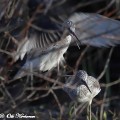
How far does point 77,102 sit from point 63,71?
355 mm

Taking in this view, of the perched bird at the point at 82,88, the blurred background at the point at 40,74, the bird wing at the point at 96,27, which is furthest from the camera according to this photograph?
the bird wing at the point at 96,27

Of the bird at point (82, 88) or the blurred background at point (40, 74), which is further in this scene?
the bird at point (82, 88)

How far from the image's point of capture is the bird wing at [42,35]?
14.8ft

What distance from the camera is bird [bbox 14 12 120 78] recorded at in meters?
4.54

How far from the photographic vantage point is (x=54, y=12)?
449 cm

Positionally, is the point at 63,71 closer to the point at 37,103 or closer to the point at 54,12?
the point at 54,12

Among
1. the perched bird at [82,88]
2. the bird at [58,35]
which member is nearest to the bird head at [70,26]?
the bird at [58,35]

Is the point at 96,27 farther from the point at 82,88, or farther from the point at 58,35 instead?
the point at 82,88

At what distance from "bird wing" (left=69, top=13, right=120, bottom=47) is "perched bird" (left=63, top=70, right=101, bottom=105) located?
301 millimetres

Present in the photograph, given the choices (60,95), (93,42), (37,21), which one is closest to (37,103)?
(60,95)

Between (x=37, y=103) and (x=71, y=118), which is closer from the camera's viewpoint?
(x=71, y=118)

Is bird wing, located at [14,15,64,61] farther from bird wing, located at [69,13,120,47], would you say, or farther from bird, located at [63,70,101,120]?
bird, located at [63,70,101,120]

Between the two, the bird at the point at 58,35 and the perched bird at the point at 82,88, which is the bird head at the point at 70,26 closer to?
the bird at the point at 58,35

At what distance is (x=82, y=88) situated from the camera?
4609 millimetres
